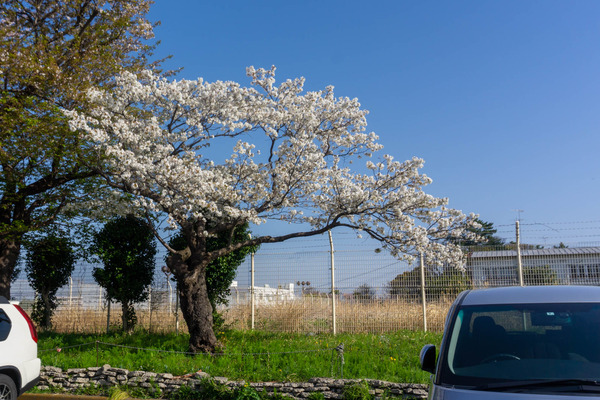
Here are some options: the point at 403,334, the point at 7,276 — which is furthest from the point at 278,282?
the point at 7,276

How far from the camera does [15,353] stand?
8.24 metres

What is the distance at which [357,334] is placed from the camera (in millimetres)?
14461

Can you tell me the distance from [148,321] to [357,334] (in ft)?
20.4

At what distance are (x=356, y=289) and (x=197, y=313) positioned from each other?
4467mm

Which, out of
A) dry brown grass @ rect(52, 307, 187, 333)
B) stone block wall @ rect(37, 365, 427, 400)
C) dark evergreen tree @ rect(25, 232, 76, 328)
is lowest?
stone block wall @ rect(37, 365, 427, 400)

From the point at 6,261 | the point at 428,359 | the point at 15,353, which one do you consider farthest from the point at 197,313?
the point at 428,359

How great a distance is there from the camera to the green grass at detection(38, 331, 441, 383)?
10086mm

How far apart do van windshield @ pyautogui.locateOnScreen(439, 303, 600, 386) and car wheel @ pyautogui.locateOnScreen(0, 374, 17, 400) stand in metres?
6.58

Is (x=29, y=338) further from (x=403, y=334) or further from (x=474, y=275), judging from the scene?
(x=474, y=275)

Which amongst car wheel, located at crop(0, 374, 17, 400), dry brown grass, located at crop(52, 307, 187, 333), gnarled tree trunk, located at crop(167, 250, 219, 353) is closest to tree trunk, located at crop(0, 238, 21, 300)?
dry brown grass, located at crop(52, 307, 187, 333)

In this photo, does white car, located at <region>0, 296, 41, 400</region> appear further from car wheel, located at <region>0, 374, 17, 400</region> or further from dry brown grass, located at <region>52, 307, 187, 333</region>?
dry brown grass, located at <region>52, 307, 187, 333</region>

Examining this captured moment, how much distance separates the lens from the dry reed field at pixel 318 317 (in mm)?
14648

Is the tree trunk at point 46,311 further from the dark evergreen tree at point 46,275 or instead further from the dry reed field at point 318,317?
the dry reed field at point 318,317

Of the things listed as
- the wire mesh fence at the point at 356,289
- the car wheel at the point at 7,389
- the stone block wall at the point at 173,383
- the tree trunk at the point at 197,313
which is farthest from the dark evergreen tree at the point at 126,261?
the car wheel at the point at 7,389
